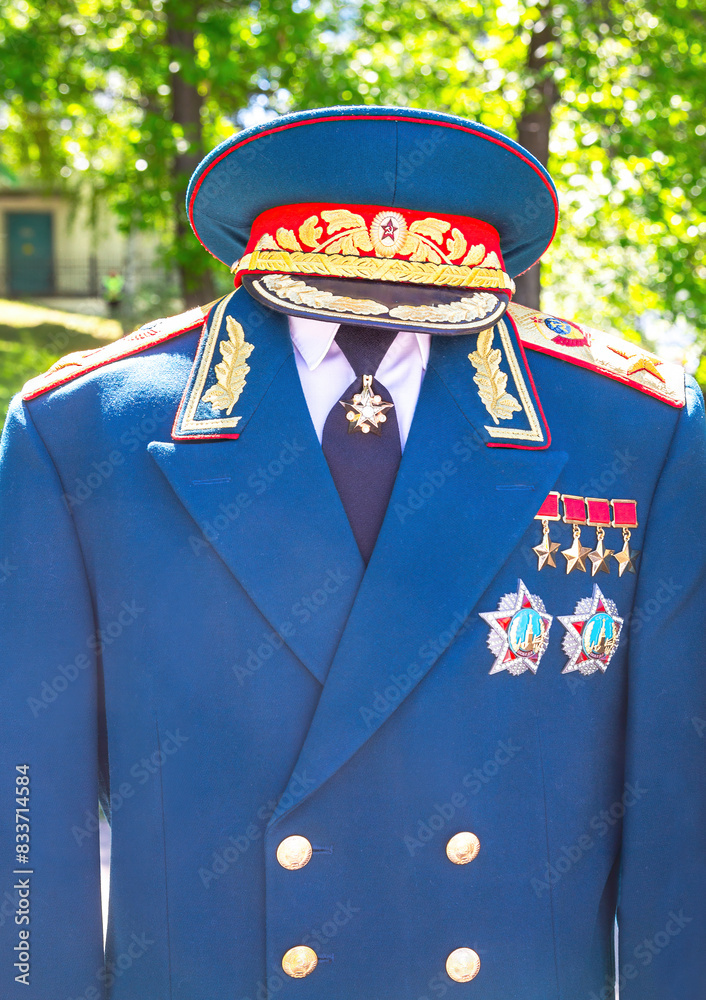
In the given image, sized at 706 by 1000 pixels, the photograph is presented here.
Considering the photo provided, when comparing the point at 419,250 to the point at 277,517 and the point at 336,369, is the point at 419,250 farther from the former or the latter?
the point at 277,517

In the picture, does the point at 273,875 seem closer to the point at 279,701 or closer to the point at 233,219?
the point at 279,701

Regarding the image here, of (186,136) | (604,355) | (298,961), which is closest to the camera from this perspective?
(298,961)

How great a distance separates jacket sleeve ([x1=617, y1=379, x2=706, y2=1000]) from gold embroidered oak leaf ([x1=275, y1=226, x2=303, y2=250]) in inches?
29.2

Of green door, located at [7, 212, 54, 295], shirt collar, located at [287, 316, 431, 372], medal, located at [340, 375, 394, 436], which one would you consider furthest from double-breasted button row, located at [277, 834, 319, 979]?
green door, located at [7, 212, 54, 295]

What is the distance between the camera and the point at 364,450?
1736mm

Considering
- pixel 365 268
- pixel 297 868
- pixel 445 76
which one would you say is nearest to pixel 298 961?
pixel 297 868

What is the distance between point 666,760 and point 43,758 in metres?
1.04

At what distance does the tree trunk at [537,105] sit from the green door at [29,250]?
797 inches

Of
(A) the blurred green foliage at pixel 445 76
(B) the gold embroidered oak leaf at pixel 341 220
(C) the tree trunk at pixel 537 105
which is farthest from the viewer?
(A) the blurred green foliage at pixel 445 76

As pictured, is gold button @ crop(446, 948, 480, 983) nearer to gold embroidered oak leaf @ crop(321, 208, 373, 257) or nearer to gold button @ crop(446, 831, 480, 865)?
gold button @ crop(446, 831, 480, 865)

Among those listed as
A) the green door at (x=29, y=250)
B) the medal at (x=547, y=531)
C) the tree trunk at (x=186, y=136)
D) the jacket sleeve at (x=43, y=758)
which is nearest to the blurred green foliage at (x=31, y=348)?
the tree trunk at (x=186, y=136)

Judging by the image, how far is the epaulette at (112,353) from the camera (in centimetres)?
177

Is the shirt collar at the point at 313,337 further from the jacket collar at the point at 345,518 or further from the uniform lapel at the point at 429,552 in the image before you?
the uniform lapel at the point at 429,552

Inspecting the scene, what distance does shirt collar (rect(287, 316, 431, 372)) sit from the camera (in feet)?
5.78
